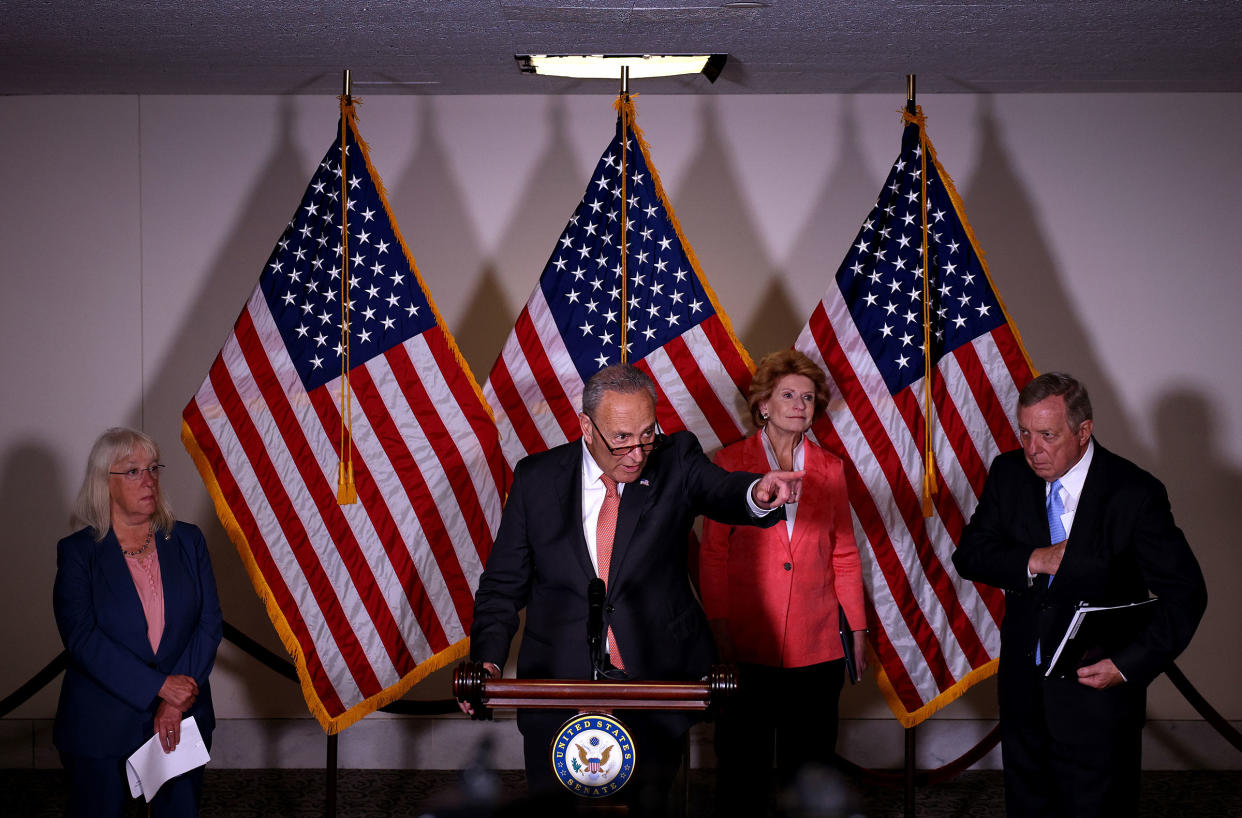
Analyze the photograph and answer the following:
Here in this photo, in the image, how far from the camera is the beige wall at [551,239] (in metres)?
4.79

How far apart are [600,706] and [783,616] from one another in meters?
1.54

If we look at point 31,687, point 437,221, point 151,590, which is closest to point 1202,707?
point 437,221

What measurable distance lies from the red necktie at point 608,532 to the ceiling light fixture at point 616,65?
1941 mm

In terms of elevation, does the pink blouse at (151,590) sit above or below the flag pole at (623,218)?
below

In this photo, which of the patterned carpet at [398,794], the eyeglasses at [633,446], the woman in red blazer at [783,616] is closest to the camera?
the eyeglasses at [633,446]

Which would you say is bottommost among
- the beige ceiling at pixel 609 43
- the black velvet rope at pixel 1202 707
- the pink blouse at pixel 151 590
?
the black velvet rope at pixel 1202 707

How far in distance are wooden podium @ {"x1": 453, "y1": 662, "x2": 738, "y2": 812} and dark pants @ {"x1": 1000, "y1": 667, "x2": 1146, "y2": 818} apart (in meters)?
1.42

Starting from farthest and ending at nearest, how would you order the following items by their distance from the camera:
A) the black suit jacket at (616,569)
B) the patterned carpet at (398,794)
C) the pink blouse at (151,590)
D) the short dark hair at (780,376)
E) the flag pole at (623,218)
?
the patterned carpet at (398,794) < the flag pole at (623,218) < the short dark hair at (780,376) < the pink blouse at (151,590) < the black suit jacket at (616,569)

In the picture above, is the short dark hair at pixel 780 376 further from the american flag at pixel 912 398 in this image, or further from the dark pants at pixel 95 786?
the dark pants at pixel 95 786

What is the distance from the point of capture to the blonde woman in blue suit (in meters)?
3.12

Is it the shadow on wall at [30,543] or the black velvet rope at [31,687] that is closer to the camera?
the black velvet rope at [31,687]

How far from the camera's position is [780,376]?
11.9ft

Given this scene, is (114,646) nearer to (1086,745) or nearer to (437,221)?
(437,221)

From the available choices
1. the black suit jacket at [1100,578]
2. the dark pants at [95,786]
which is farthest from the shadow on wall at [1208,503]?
the dark pants at [95,786]
